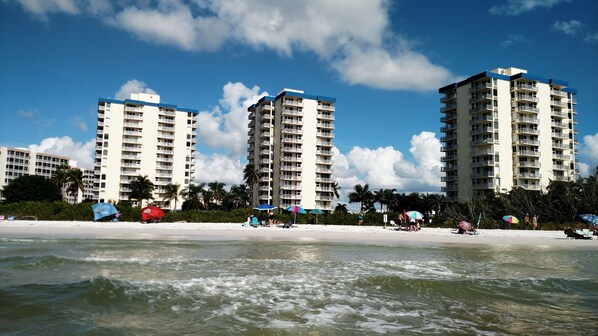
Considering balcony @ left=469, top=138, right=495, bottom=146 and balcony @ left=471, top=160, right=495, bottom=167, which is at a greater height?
balcony @ left=469, top=138, right=495, bottom=146

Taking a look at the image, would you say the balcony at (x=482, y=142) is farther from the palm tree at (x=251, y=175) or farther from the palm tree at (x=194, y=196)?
the palm tree at (x=194, y=196)

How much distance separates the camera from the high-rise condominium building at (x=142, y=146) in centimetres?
9706

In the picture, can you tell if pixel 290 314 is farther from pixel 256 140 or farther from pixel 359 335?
pixel 256 140

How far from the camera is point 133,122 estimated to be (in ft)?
330

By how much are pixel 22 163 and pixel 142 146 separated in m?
84.1

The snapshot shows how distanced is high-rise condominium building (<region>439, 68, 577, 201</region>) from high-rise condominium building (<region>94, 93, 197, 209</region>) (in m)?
63.7

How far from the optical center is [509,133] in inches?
3278

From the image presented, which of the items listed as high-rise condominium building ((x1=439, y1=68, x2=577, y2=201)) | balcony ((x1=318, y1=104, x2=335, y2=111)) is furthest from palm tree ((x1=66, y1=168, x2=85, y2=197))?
high-rise condominium building ((x1=439, y1=68, x2=577, y2=201))

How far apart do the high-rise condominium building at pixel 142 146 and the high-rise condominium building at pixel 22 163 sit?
186ft

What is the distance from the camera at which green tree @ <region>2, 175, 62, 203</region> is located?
9156 cm

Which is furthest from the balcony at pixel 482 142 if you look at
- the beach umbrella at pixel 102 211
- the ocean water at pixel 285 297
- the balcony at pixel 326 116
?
the ocean water at pixel 285 297

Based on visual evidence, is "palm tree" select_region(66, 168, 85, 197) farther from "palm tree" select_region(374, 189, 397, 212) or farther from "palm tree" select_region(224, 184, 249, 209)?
"palm tree" select_region(374, 189, 397, 212)

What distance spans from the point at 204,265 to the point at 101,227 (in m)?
24.0

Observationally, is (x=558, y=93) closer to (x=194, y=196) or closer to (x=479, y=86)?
(x=479, y=86)
